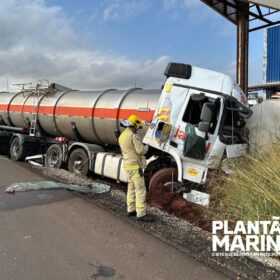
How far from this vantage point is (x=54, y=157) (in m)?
11.5

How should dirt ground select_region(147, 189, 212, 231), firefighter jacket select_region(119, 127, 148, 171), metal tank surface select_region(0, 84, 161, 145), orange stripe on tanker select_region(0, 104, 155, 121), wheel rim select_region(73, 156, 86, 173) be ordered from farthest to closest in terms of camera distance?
wheel rim select_region(73, 156, 86, 173), metal tank surface select_region(0, 84, 161, 145), orange stripe on tanker select_region(0, 104, 155, 121), dirt ground select_region(147, 189, 212, 231), firefighter jacket select_region(119, 127, 148, 171)

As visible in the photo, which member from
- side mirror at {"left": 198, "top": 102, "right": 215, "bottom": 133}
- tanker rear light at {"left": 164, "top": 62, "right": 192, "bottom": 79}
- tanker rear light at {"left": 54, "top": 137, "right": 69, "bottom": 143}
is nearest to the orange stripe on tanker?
tanker rear light at {"left": 54, "top": 137, "right": 69, "bottom": 143}

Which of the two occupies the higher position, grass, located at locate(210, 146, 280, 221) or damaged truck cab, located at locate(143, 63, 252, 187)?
damaged truck cab, located at locate(143, 63, 252, 187)

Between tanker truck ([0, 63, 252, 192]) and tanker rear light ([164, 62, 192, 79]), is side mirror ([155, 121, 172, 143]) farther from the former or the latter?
tanker rear light ([164, 62, 192, 79])

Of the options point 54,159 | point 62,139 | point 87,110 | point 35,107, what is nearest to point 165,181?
point 87,110

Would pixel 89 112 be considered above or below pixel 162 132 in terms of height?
above

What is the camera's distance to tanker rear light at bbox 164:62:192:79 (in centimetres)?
741

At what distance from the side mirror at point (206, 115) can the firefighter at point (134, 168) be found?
131 centimetres

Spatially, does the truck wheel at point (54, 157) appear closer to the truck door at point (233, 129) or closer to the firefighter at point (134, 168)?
the firefighter at point (134, 168)

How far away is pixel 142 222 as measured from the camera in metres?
5.77

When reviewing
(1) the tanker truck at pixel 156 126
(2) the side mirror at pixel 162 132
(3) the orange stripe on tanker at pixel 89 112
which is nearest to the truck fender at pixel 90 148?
(1) the tanker truck at pixel 156 126

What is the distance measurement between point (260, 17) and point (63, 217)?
40.3 ft

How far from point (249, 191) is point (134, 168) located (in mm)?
1857

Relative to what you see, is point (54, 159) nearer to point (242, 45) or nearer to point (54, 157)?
point (54, 157)
